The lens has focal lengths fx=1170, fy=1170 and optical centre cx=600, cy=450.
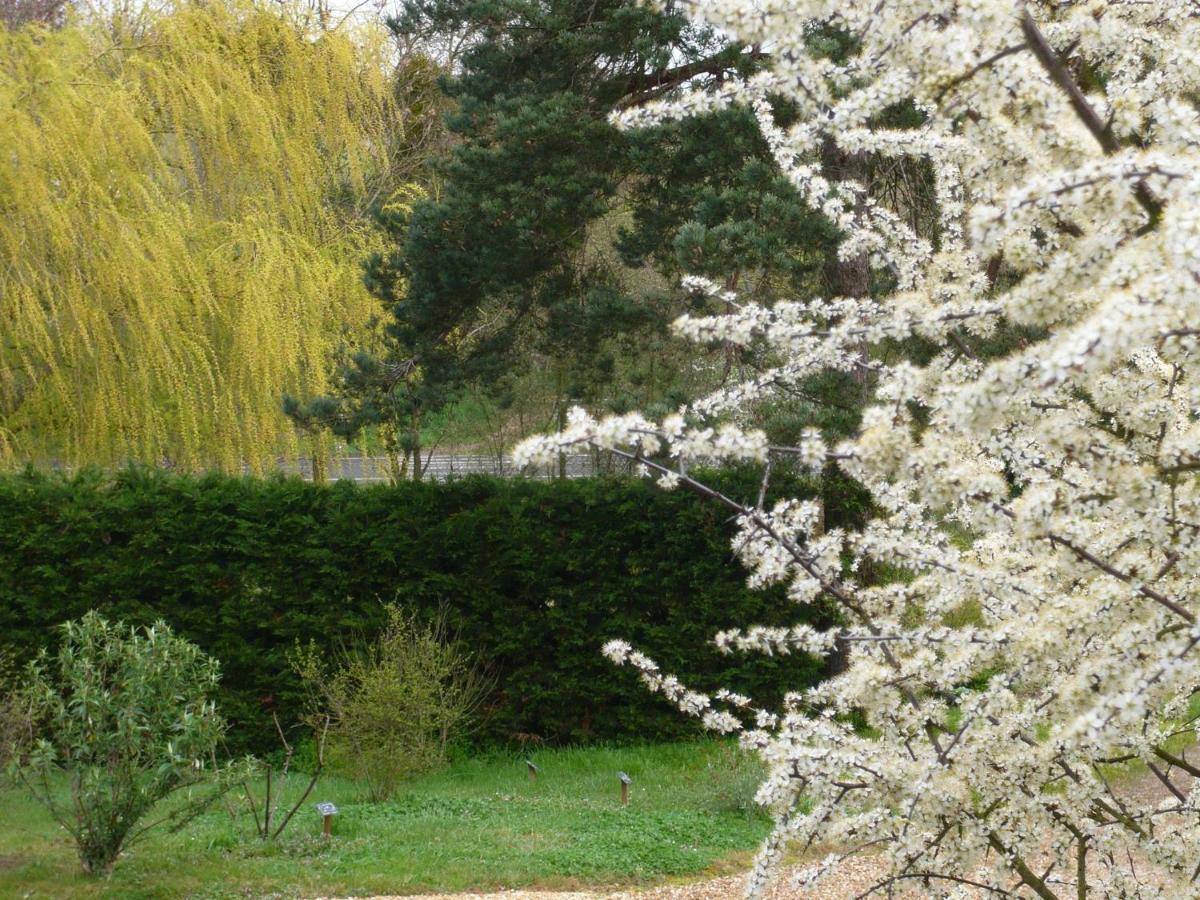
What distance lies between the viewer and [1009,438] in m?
2.55

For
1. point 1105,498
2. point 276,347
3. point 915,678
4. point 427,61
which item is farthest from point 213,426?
point 1105,498

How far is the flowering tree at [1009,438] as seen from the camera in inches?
71.4

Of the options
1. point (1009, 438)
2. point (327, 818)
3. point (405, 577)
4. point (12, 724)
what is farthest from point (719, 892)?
point (12, 724)

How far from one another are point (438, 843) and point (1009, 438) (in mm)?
3952

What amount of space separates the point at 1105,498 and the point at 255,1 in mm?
10392

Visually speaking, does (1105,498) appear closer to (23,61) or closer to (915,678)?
(915,678)

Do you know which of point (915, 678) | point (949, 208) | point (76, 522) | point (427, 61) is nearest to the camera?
point (915, 678)

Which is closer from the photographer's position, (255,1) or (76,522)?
(76,522)

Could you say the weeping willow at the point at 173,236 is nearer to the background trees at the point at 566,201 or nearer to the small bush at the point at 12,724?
the background trees at the point at 566,201

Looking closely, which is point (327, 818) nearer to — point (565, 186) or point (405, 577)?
point (405, 577)

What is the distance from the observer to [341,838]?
5727mm

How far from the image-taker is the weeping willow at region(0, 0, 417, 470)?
877cm

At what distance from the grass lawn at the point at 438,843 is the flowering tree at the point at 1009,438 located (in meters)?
2.33

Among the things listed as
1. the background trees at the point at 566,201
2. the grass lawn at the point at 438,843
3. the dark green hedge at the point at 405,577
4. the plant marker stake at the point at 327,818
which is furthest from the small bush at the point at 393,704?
the background trees at the point at 566,201
